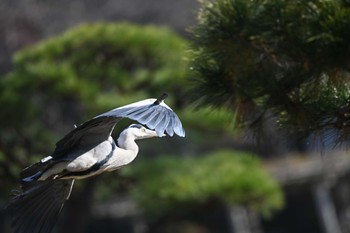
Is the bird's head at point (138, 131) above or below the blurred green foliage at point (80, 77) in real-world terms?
below

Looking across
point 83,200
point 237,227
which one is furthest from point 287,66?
point 237,227

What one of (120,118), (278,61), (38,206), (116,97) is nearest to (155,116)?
(120,118)

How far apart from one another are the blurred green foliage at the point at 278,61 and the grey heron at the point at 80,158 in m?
0.47

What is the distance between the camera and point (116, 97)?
17.2ft

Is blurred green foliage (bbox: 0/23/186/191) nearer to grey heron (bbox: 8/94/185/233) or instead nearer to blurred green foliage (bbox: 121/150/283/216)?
blurred green foliage (bbox: 121/150/283/216)

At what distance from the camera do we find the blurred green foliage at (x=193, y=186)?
5.30 m

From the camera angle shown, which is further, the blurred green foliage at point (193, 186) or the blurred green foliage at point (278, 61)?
the blurred green foliage at point (193, 186)

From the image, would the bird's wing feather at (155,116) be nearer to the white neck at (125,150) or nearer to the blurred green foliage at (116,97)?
the white neck at (125,150)

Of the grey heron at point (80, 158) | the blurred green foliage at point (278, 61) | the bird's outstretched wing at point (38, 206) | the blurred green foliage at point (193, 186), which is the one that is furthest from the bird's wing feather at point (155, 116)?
the blurred green foliage at point (193, 186)

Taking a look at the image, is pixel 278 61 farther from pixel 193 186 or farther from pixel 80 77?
pixel 80 77

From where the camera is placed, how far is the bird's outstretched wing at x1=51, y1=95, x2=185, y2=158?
7.59ft

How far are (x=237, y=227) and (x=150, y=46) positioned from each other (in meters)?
3.59

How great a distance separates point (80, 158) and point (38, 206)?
245mm

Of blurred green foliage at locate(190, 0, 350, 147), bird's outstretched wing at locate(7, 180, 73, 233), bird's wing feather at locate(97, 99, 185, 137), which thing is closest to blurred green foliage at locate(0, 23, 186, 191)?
blurred green foliage at locate(190, 0, 350, 147)
